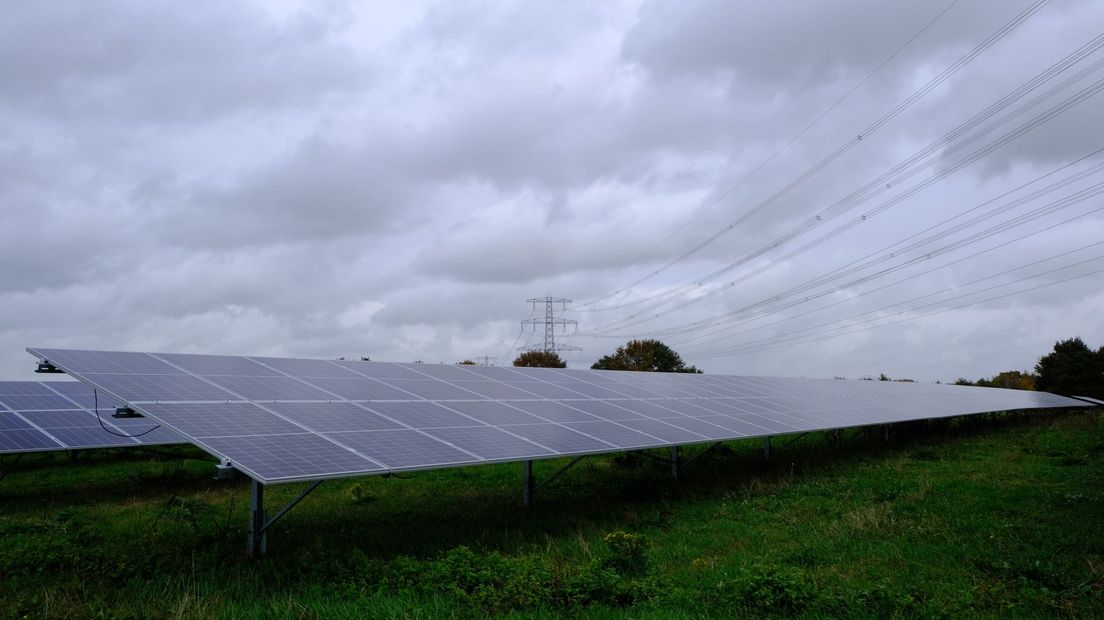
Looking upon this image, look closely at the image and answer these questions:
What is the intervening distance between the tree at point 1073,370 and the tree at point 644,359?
112 feet

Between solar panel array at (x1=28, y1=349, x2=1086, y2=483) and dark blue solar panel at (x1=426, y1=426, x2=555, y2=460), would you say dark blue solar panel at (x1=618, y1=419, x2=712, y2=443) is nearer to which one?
solar panel array at (x1=28, y1=349, x2=1086, y2=483)

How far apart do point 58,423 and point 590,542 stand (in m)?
16.6

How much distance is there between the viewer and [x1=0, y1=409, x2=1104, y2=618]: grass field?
8617mm

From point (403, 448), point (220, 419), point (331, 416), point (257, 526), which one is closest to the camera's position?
point (257, 526)

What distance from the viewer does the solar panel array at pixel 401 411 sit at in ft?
34.9

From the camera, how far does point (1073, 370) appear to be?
2768 inches

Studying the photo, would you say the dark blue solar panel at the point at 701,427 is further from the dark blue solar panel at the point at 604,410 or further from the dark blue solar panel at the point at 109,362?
the dark blue solar panel at the point at 109,362

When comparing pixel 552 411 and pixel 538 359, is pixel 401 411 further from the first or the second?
pixel 538 359


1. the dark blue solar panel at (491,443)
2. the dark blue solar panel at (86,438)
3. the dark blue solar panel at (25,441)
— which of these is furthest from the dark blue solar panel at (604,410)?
the dark blue solar panel at (25,441)

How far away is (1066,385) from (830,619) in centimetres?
7725

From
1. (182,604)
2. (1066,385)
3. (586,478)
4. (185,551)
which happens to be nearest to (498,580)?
(182,604)

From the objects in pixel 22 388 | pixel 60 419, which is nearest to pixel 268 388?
pixel 60 419

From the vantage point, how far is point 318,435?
452 inches

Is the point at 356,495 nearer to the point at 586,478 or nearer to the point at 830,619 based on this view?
the point at 586,478
